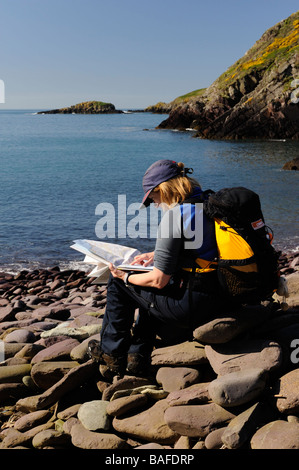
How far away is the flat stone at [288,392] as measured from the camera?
154 inches

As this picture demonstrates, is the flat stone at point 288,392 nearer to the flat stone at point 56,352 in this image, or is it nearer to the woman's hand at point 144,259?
the woman's hand at point 144,259

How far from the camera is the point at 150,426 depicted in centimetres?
436

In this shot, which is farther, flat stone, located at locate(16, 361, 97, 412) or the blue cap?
flat stone, located at locate(16, 361, 97, 412)

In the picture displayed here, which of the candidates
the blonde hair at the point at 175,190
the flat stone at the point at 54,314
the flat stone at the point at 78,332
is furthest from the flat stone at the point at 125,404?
the flat stone at the point at 54,314

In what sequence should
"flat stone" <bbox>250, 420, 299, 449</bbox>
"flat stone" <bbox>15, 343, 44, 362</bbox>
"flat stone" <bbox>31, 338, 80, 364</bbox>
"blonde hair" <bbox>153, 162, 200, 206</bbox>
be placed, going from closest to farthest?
"flat stone" <bbox>250, 420, 299, 449</bbox> → "blonde hair" <bbox>153, 162, 200, 206</bbox> → "flat stone" <bbox>31, 338, 80, 364</bbox> → "flat stone" <bbox>15, 343, 44, 362</bbox>

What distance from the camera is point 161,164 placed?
446cm

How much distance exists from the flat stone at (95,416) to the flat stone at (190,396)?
618 mm

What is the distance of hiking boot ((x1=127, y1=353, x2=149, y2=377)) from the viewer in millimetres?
5004

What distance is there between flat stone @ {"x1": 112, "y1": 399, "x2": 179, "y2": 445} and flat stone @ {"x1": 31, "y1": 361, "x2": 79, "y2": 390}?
0.99 metres

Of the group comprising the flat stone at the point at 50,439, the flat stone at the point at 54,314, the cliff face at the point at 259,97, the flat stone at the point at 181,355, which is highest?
the cliff face at the point at 259,97

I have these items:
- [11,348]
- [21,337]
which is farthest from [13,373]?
[21,337]

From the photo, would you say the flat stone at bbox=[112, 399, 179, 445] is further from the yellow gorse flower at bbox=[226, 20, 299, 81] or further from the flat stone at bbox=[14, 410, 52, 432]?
the yellow gorse flower at bbox=[226, 20, 299, 81]

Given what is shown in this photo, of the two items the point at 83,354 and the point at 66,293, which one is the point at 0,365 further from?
the point at 66,293

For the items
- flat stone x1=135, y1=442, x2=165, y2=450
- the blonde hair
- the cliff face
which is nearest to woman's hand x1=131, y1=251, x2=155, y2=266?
the blonde hair
